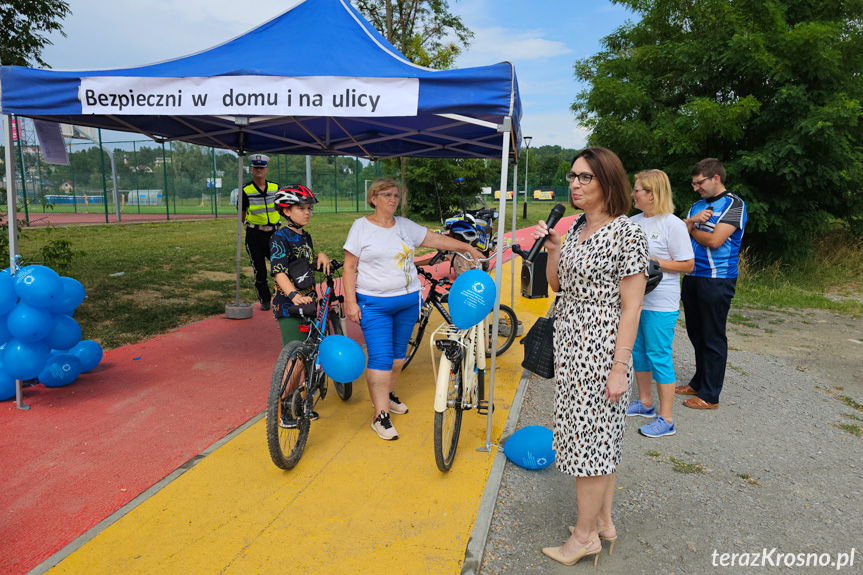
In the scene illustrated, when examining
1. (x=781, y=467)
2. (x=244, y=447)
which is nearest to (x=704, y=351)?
(x=781, y=467)

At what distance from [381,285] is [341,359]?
0.60m

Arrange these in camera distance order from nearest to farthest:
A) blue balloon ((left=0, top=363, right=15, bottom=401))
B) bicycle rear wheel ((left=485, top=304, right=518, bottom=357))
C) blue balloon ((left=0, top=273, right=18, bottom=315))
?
blue balloon ((left=0, top=273, right=18, bottom=315)), blue balloon ((left=0, top=363, right=15, bottom=401)), bicycle rear wheel ((left=485, top=304, right=518, bottom=357))

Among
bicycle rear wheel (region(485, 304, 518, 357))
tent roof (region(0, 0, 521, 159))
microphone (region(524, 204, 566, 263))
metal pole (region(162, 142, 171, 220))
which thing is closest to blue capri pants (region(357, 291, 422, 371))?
tent roof (region(0, 0, 521, 159))

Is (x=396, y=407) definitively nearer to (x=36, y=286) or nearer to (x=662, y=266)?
(x=662, y=266)

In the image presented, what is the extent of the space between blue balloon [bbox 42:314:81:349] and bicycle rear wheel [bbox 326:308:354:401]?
213 centimetres

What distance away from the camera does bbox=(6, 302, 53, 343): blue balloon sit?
394 cm

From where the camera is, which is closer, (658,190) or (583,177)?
(583,177)

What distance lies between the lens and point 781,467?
11.8 ft

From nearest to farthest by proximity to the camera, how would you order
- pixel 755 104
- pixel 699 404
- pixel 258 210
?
pixel 699 404
pixel 258 210
pixel 755 104

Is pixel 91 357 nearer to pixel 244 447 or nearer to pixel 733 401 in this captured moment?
pixel 244 447

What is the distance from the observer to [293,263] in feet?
12.0

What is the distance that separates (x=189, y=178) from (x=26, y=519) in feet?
94.1

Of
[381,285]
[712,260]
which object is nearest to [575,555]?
[381,285]

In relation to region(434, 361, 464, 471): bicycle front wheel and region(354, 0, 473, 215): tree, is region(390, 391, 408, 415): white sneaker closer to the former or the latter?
region(434, 361, 464, 471): bicycle front wheel
